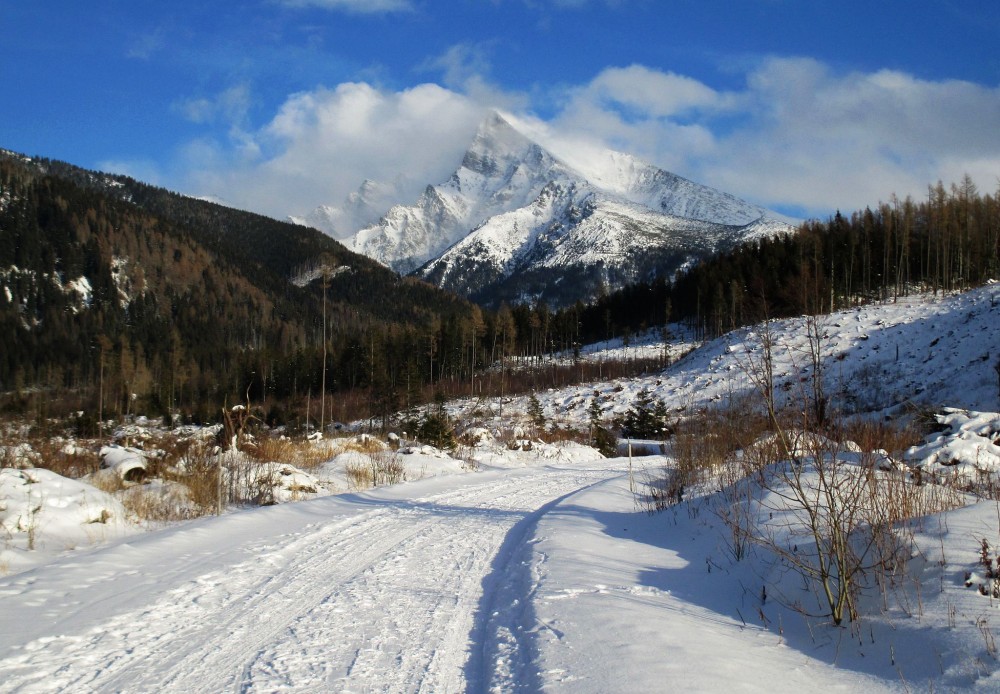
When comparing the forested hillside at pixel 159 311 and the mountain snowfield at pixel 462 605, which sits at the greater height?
the forested hillside at pixel 159 311

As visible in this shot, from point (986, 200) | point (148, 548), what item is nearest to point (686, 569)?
point (148, 548)

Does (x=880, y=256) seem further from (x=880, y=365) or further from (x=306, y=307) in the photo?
(x=306, y=307)

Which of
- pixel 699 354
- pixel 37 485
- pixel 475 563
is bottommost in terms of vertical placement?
pixel 475 563

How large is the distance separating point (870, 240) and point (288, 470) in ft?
231

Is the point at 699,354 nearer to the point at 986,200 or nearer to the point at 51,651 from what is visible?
the point at 986,200

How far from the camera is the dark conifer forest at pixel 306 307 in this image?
194 feet

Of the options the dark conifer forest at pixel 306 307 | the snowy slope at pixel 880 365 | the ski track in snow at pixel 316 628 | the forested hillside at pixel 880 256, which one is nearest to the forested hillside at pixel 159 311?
the dark conifer forest at pixel 306 307

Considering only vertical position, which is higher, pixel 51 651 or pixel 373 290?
pixel 373 290

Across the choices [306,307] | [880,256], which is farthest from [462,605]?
[306,307]

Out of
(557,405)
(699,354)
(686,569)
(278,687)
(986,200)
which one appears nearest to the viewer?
(278,687)

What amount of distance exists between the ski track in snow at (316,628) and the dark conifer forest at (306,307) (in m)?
3.69

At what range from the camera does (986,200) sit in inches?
2464

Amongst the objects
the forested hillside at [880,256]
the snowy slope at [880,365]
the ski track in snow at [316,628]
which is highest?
the forested hillside at [880,256]

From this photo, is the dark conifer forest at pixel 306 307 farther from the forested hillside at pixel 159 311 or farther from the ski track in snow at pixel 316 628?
the ski track in snow at pixel 316 628
